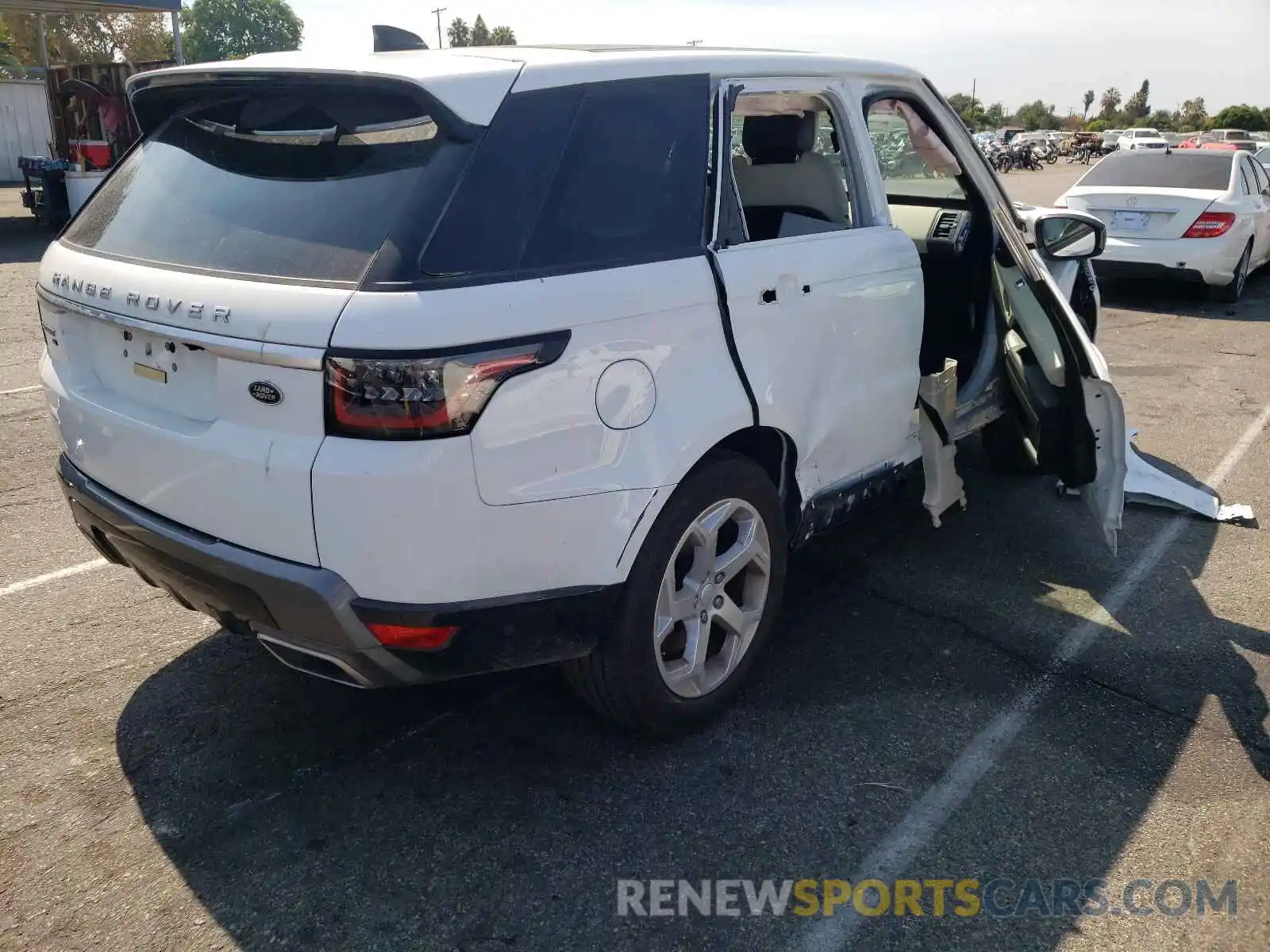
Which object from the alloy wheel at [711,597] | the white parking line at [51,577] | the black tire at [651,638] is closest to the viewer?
the black tire at [651,638]

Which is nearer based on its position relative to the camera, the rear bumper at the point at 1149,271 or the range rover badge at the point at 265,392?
the range rover badge at the point at 265,392

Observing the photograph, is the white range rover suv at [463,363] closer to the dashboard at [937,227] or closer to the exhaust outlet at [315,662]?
the exhaust outlet at [315,662]

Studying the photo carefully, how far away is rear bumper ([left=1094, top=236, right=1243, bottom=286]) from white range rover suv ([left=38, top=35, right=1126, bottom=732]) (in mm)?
8315

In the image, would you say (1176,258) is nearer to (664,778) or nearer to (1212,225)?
(1212,225)

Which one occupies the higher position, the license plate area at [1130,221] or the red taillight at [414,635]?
the red taillight at [414,635]

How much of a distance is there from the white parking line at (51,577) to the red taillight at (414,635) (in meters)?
2.29

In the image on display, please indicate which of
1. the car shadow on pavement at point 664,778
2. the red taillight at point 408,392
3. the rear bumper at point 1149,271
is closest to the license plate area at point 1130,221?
the rear bumper at point 1149,271

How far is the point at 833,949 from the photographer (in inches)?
93.8

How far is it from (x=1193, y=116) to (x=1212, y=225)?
107 meters

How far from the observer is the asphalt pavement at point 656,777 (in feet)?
8.08

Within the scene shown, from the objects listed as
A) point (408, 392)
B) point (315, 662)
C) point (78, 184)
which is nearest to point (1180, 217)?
point (408, 392)

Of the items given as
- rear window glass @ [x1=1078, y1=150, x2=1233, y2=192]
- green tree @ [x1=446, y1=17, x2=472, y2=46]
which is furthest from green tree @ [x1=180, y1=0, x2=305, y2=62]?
rear window glass @ [x1=1078, y1=150, x2=1233, y2=192]

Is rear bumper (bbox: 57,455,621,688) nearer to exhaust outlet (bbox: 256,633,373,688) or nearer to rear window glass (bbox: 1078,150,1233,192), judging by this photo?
exhaust outlet (bbox: 256,633,373,688)

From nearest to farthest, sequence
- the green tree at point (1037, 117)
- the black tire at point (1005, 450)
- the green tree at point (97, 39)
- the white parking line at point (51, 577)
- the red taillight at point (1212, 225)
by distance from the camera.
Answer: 1. the white parking line at point (51, 577)
2. the black tire at point (1005, 450)
3. the red taillight at point (1212, 225)
4. the green tree at point (97, 39)
5. the green tree at point (1037, 117)
